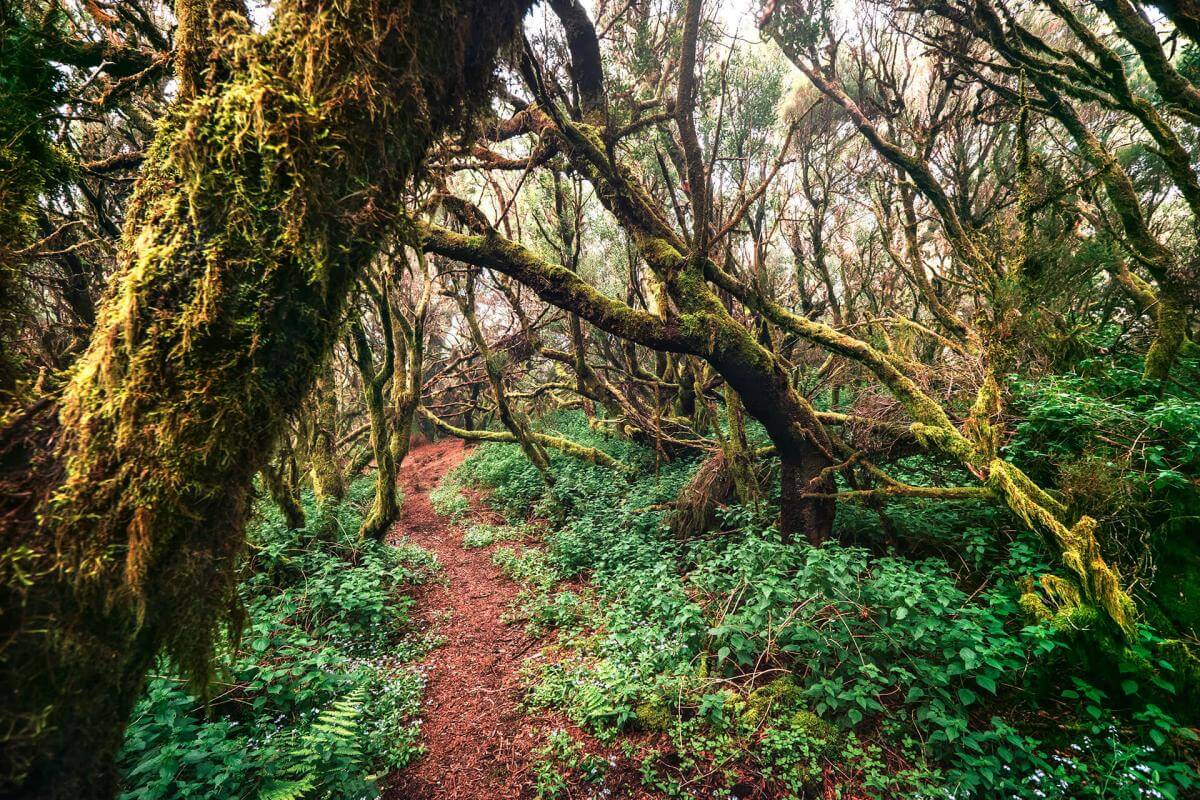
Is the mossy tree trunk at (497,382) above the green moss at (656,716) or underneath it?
above

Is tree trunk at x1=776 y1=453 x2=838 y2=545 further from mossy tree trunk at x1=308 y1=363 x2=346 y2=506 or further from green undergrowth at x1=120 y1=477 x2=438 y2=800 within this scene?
mossy tree trunk at x1=308 y1=363 x2=346 y2=506

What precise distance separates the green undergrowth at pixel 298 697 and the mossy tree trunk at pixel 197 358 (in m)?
0.39

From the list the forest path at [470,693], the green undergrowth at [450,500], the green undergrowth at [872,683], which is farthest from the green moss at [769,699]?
the green undergrowth at [450,500]

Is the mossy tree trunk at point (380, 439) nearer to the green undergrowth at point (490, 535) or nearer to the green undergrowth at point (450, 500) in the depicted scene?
the green undergrowth at point (490, 535)

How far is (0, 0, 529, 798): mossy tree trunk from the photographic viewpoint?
110 cm

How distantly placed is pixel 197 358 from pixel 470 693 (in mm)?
4332

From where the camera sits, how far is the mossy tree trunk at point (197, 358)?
1.10m

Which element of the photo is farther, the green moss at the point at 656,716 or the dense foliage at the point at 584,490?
the green moss at the point at 656,716

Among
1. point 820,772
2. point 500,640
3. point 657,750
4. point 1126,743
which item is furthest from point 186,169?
point 1126,743

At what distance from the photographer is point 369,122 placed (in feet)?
4.60

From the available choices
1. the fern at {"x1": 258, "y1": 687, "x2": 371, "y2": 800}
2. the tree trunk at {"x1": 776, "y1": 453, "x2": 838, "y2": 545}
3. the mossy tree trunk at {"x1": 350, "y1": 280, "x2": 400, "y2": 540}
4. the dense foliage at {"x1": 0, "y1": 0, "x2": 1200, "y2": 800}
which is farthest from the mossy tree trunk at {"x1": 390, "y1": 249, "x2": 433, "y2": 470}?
the tree trunk at {"x1": 776, "y1": 453, "x2": 838, "y2": 545}

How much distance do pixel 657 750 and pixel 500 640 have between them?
2547 mm

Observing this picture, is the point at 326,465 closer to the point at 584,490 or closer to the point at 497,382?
the point at 497,382

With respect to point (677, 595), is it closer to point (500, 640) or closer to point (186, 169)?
point (500, 640)
